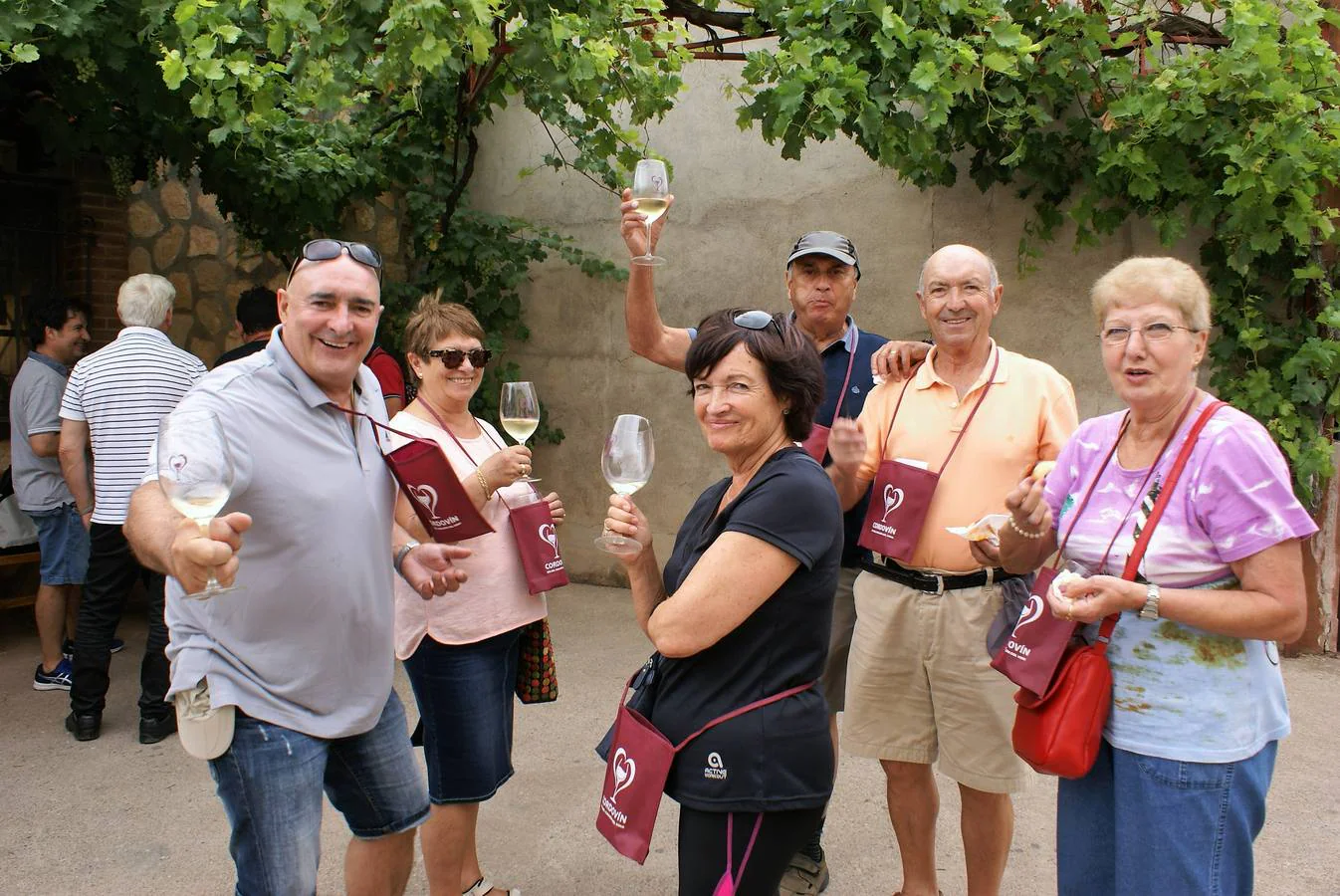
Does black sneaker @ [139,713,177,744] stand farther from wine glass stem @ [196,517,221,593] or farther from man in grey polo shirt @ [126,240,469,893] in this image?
wine glass stem @ [196,517,221,593]

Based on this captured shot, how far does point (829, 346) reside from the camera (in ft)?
11.0

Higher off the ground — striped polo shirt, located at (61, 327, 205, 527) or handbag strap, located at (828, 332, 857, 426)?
handbag strap, located at (828, 332, 857, 426)

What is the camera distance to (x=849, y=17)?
4586mm

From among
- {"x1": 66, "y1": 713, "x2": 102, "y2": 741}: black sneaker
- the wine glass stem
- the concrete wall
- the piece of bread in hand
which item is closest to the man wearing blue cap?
the piece of bread in hand

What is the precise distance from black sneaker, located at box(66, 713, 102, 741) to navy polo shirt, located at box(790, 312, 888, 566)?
3.78m

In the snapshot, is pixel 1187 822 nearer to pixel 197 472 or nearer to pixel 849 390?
pixel 849 390

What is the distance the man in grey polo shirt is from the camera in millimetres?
2035

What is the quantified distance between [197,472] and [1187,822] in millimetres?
2006

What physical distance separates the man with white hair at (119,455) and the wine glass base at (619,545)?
3.42 metres

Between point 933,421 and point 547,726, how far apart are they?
2790 mm

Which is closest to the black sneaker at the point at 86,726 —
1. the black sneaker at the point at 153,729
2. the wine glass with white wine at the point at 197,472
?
the black sneaker at the point at 153,729

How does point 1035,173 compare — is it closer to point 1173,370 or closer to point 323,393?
point 1173,370

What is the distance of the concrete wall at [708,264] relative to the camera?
18.6 feet

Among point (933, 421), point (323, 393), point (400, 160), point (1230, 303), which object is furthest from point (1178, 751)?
point (400, 160)
